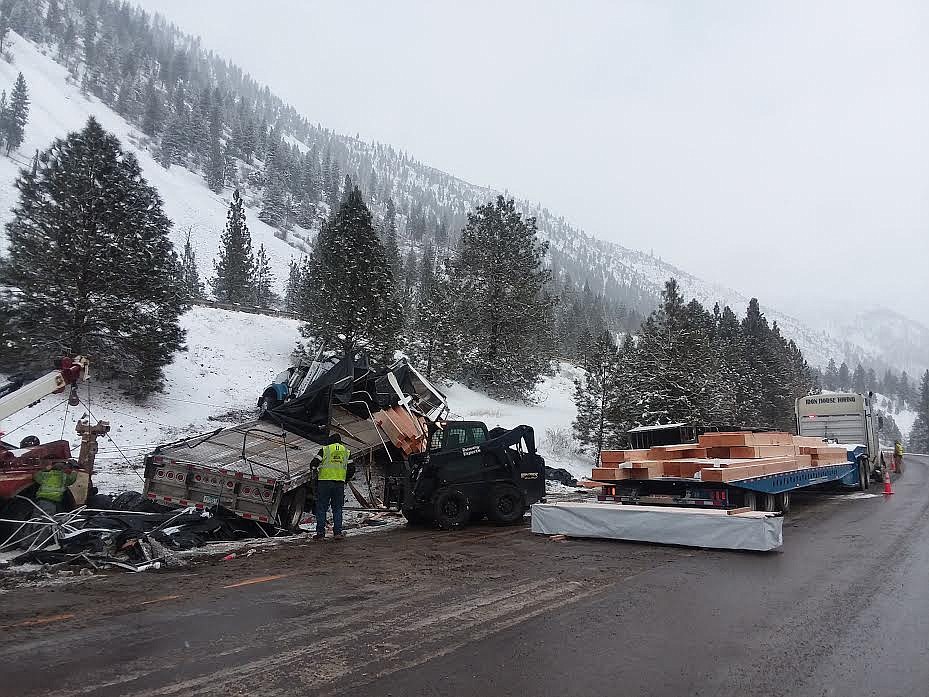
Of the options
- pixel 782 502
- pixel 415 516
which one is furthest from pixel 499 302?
pixel 415 516

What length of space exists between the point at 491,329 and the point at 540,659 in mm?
31600

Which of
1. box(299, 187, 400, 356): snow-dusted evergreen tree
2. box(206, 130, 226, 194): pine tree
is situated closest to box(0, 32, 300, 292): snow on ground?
box(206, 130, 226, 194): pine tree

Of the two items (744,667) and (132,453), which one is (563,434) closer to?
(132,453)

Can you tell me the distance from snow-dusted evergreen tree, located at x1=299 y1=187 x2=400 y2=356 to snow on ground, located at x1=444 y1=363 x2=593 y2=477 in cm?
523

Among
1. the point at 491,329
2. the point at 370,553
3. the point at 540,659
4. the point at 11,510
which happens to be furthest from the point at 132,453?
the point at 491,329

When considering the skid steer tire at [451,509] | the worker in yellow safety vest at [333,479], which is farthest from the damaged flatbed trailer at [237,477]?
the skid steer tire at [451,509]

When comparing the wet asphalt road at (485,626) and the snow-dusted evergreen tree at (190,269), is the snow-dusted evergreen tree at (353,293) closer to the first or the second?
the wet asphalt road at (485,626)

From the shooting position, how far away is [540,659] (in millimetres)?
4855

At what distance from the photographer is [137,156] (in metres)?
106

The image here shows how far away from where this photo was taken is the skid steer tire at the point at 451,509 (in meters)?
12.0

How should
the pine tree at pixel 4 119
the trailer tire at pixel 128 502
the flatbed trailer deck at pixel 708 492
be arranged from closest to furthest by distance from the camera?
1. the trailer tire at pixel 128 502
2. the flatbed trailer deck at pixel 708 492
3. the pine tree at pixel 4 119

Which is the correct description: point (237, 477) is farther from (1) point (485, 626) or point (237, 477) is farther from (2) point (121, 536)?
(1) point (485, 626)

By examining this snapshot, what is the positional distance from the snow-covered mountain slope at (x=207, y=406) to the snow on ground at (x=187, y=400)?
3cm

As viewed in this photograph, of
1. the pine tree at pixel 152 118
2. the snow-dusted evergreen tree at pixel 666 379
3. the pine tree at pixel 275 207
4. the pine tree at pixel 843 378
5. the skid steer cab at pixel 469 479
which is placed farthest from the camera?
the pine tree at pixel 843 378
